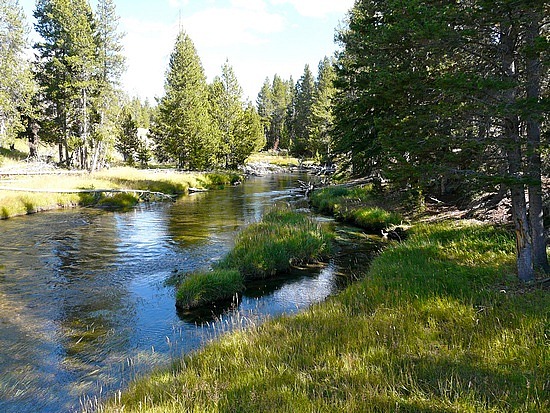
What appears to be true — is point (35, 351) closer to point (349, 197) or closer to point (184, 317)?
point (184, 317)

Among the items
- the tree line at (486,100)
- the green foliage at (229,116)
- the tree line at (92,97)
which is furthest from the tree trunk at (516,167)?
the green foliage at (229,116)

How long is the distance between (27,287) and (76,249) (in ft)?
14.4

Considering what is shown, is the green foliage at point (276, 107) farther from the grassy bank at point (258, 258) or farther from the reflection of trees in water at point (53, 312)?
the reflection of trees in water at point (53, 312)

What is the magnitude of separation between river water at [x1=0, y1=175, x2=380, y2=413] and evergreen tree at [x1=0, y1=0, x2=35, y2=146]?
17.1 m

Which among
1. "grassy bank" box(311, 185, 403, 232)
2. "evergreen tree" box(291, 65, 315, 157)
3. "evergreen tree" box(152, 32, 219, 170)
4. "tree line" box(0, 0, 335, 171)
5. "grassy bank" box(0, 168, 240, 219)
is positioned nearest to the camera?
"grassy bank" box(311, 185, 403, 232)

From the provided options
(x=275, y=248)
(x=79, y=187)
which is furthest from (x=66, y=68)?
(x=275, y=248)

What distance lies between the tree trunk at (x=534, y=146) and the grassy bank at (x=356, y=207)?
976 cm

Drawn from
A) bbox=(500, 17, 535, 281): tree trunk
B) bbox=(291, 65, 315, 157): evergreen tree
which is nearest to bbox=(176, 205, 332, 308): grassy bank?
bbox=(500, 17, 535, 281): tree trunk

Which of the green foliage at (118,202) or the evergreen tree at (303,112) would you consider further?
the evergreen tree at (303,112)

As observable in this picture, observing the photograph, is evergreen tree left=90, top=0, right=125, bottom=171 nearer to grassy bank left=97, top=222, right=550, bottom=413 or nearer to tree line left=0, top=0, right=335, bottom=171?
tree line left=0, top=0, right=335, bottom=171

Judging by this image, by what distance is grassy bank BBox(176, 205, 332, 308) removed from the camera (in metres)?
10.1

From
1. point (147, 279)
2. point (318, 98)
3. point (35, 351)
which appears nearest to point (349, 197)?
point (147, 279)

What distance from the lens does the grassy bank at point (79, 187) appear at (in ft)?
75.0

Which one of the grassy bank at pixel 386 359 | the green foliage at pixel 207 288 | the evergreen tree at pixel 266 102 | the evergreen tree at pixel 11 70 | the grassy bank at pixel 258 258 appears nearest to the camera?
the grassy bank at pixel 386 359
